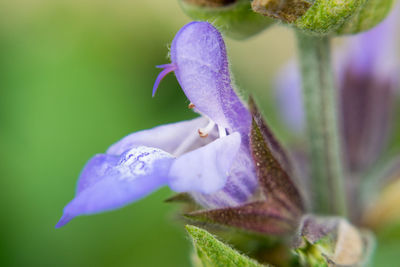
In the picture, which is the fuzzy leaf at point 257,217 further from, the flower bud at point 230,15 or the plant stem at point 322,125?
the flower bud at point 230,15

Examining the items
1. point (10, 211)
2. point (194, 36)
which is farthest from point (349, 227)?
point (10, 211)

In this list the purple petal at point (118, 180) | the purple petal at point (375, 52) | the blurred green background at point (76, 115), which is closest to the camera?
the purple petal at point (118, 180)

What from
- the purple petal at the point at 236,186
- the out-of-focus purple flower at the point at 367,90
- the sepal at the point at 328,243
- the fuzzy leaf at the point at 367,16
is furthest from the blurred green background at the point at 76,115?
the fuzzy leaf at the point at 367,16

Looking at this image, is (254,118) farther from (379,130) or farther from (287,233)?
(379,130)

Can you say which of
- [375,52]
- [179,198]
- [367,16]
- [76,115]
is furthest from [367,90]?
[76,115]

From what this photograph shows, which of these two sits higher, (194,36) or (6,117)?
(194,36)

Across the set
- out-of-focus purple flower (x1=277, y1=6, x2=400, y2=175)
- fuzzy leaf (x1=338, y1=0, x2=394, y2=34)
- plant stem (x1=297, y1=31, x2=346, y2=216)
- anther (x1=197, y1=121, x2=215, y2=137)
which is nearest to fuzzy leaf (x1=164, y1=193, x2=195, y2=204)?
anther (x1=197, y1=121, x2=215, y2=137)
